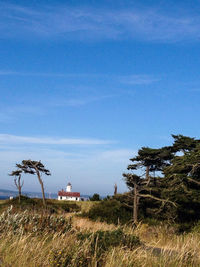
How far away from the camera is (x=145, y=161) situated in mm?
31078

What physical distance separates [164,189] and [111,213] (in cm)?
613

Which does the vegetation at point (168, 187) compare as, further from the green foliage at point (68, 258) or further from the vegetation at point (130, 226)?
the green foliage at point (68, 258)

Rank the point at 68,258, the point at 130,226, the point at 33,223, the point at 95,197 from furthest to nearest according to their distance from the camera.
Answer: the point at 95,197 < the point at 130,226 < the point at 33,223 < the point at 68,258

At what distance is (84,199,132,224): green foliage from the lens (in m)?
24.5

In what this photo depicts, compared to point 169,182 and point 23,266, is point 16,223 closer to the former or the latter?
point 23,266

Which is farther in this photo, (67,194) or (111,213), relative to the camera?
(67,194)

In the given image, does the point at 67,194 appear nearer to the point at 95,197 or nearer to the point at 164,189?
the point at 95,197

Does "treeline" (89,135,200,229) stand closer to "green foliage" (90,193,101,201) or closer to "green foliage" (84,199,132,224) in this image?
"green foliage" (84,199,132,224)

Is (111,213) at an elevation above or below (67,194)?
below

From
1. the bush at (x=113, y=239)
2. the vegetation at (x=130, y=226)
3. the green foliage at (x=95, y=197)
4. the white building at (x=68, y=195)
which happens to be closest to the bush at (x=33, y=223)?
the vegetation at (x=130, y=226)

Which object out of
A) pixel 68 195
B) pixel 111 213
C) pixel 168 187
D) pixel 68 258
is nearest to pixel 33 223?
pixel 68 258

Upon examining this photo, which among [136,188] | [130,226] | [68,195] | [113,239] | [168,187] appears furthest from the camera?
[68,195]

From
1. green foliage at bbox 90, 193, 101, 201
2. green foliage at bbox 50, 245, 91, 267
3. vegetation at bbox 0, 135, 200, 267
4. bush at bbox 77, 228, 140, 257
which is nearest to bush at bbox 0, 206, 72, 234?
vegetation at bbox 0, 135, 200, 267

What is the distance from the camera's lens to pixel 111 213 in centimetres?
2542
